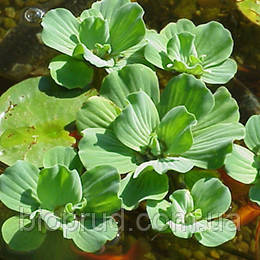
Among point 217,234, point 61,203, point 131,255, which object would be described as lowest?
point 131,255

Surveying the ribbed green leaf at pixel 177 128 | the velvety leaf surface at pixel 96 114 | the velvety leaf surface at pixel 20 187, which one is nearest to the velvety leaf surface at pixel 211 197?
the ribbed green leaf at pixel 177 128

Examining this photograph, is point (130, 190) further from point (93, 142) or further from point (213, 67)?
point (213, 67)

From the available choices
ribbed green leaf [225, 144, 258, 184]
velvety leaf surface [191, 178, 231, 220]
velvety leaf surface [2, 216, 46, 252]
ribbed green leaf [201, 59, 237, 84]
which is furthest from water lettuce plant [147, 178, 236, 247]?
ribbed green leaf [201, 59, 237, 84]

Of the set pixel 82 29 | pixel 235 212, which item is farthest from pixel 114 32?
pixel 235 212

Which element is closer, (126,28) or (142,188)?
(142,188)

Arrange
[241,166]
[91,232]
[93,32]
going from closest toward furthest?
[91,232] < [241,166] < [93,32]

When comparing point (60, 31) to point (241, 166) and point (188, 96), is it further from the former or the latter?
point (241, 166)

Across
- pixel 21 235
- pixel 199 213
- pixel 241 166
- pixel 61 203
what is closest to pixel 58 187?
pixel 61 203

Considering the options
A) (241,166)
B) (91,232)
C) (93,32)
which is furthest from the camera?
(93,32)
